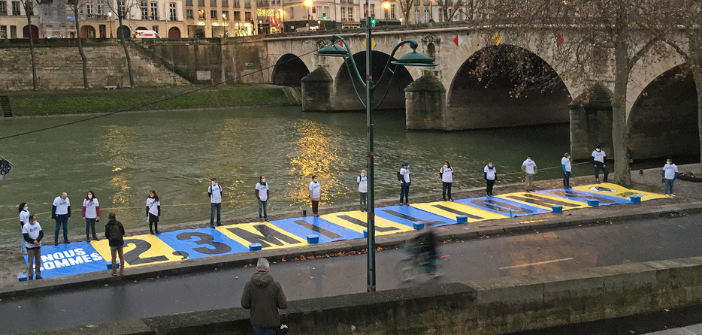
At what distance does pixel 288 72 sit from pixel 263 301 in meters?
67.5

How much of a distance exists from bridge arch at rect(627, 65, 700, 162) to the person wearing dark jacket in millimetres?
28307

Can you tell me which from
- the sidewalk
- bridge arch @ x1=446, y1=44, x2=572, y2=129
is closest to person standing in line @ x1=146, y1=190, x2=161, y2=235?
the sidewalk

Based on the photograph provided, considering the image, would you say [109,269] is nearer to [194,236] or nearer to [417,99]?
[194,236]

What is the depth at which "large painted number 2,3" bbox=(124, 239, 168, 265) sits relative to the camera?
17000 millimetres

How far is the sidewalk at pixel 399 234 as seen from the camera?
1562 cm

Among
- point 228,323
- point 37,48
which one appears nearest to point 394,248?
point 228,323

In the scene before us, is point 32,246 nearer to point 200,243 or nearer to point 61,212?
point 61,212

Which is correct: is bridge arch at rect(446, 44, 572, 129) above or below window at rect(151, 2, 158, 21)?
below

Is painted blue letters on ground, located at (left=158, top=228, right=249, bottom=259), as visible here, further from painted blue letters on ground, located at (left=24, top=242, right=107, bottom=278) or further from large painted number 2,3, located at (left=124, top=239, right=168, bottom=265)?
painted blue letters on ground, located at (left=24, top=242, right=107, bottom=278)

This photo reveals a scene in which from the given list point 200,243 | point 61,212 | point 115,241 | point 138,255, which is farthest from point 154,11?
point 115,241

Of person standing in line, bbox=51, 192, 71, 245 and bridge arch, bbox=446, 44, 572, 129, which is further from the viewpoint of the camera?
bridge arch, bbox=446, 44, 572, 129

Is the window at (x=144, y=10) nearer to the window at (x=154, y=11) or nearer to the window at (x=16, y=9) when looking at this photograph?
the window at (x=154, y=11)

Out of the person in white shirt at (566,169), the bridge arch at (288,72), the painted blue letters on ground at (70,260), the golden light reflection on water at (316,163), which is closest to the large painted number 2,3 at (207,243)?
the painted blue letters on ground at (70,260)

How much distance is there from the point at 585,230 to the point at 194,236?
32.8 ft
